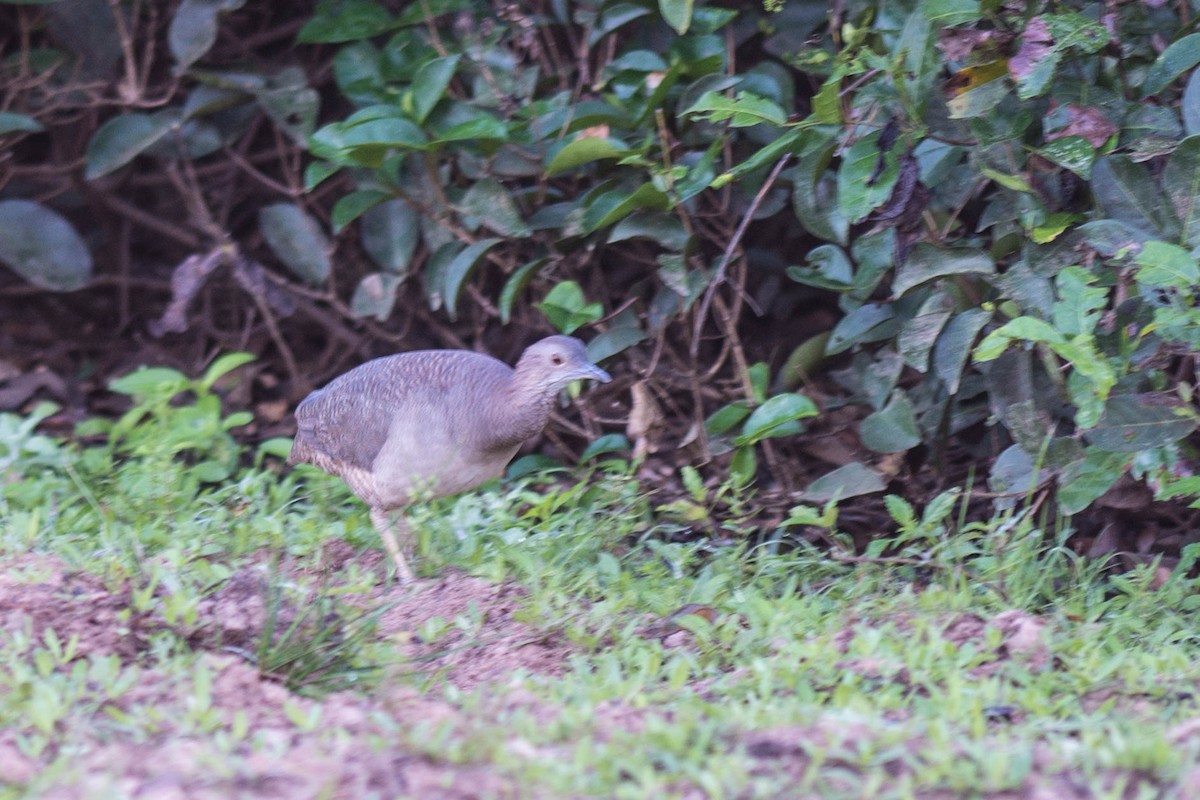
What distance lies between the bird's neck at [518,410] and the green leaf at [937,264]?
126cm

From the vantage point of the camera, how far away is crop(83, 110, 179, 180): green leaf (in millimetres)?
6449

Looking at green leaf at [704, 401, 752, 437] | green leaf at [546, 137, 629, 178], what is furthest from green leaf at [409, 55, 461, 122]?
green leaf at [704, 401, 752, 437]

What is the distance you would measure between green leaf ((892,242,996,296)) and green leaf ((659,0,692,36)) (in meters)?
1.13

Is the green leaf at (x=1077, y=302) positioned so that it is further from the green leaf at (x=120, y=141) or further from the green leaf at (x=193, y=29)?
the green leaf at (x=120, y=141)

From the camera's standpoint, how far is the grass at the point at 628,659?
2.96m

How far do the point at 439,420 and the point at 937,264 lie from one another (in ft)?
5.69

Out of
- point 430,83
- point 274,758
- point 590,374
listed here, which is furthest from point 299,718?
point 430,83

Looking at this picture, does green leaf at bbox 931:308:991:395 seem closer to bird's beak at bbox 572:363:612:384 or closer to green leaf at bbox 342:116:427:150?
bird's beak at bbox 572:363:612:384

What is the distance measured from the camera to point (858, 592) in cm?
448

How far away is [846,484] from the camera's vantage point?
5.08 meters

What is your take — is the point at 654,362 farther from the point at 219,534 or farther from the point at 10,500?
the point at 10,500

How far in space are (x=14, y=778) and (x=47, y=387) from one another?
14.3ft

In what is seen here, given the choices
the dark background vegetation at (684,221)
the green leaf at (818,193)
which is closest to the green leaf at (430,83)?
the dark background vegetation at (684,221)

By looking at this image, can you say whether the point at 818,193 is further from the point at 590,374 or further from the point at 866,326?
the point at 590,374
